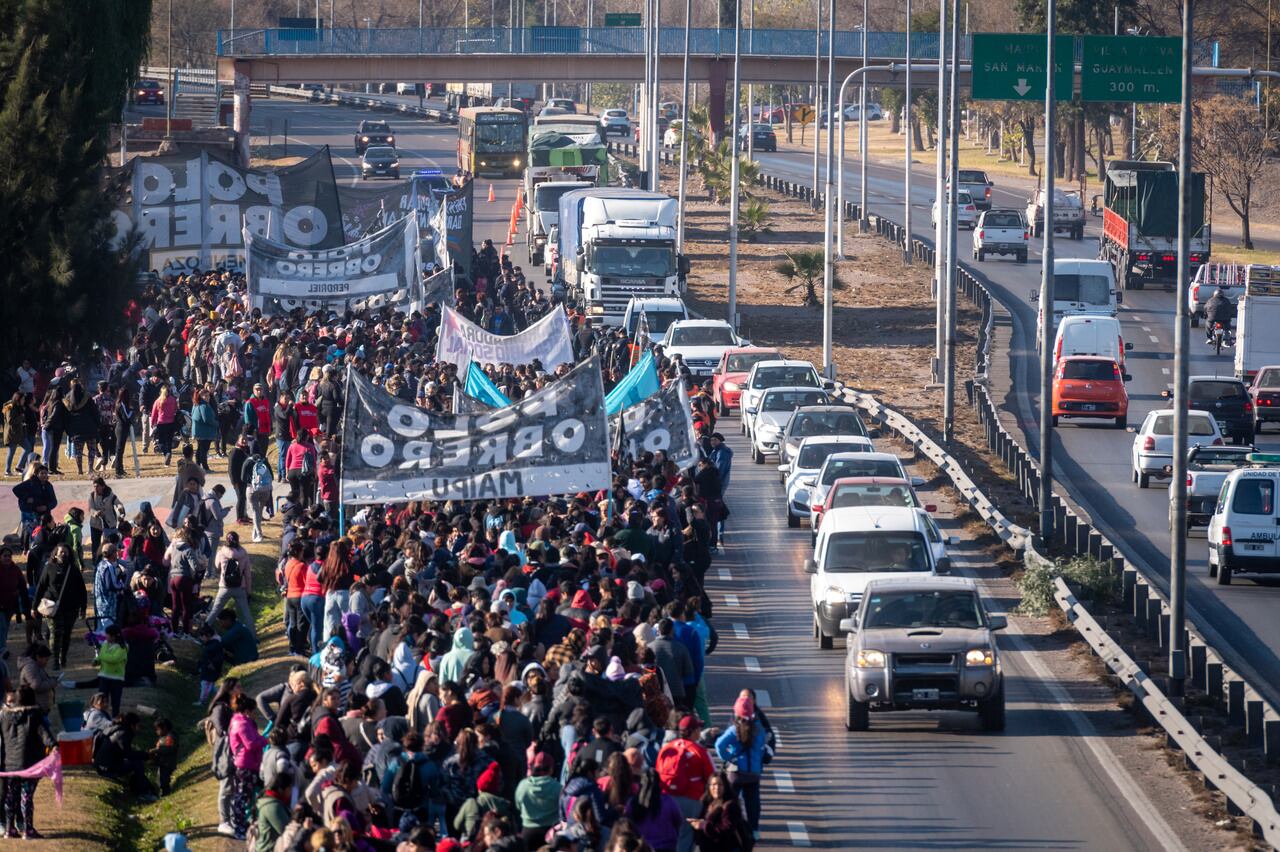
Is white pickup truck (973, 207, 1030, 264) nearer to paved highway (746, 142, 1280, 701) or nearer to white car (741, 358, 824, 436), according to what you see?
paved highway (746, 142, 1280, 701)

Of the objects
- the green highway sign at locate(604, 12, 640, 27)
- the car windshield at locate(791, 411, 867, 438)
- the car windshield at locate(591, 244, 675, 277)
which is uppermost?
the green highway sign at locate(604, 12, 640, 27)

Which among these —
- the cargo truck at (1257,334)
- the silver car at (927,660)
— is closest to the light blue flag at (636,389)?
the silver car at (927,660)

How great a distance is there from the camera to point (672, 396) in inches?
1054

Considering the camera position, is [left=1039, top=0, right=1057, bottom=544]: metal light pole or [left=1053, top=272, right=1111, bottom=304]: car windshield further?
[left=1053, top=272, right=1111, bottom=304]: car windshield

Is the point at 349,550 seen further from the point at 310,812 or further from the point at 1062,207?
the point at 1062,207

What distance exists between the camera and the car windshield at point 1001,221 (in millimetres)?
75875

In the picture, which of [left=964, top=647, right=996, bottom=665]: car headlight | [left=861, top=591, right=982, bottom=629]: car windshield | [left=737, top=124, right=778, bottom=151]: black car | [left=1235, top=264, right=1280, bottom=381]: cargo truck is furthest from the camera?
[left=737, top=124, right=778, bottom=151]: black car

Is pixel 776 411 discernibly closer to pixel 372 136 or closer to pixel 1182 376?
pixel 1182 376

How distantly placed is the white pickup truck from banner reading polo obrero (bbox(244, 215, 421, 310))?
3995 centimetres

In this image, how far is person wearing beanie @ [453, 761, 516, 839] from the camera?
12.4m

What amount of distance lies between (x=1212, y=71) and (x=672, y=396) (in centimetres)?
1544

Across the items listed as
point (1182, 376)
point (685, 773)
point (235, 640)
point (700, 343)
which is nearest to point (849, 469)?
point (1182, 376)

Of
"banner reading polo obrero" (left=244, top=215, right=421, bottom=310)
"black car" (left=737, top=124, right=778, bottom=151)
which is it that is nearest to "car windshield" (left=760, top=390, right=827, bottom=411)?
"banner reading polo obrero" (left=244, top=215, right=421, bottom=310)

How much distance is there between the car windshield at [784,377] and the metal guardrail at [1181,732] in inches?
575
